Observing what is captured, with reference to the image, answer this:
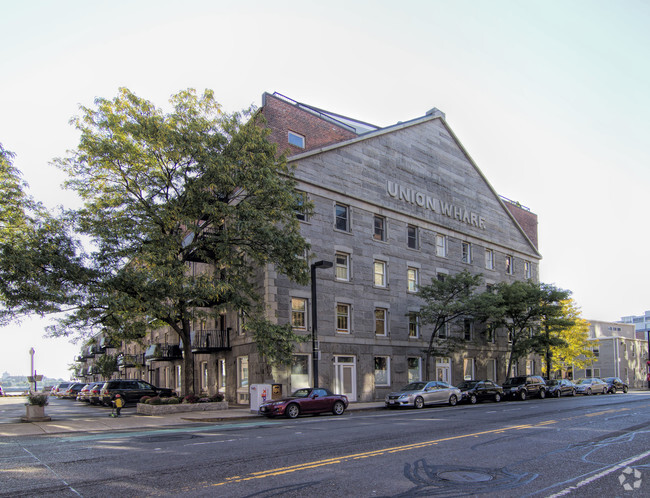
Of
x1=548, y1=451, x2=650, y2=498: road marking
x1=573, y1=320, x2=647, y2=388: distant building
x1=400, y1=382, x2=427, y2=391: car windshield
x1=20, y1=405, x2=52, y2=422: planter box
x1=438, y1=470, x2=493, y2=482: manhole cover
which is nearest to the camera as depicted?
x1=548, y1=451, x2=650, y2=498: road marking

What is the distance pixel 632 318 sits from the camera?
180 meters

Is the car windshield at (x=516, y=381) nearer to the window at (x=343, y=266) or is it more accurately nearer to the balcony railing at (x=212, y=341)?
the window at (x=343, y=266)

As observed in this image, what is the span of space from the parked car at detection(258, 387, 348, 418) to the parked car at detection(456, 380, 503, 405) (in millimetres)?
10113

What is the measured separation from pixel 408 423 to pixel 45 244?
15570 millimetres

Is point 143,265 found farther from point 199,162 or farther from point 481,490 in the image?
point 481,490

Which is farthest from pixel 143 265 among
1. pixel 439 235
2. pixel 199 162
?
pixel 439 235

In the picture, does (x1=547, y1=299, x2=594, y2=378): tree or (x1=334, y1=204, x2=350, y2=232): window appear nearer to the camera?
(x1=334, y1=204, x2=350, y2=232): window

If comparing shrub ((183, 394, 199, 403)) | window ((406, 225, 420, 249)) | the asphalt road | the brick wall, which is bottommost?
shrub ((183, 394, 199, 403))

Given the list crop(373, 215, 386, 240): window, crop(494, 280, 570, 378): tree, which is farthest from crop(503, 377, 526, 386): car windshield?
crop(373, 215, 386, 240): window

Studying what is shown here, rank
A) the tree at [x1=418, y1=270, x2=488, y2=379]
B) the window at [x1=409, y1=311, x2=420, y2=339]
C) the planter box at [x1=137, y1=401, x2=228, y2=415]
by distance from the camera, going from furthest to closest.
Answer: the window at [x1=409, y1=311, x2=420, y2=339]
the tree at [x1=418, y1=270, x2=488, y2=379]
the planter box at [x1=137, y1=401, x2=228, y2=415]

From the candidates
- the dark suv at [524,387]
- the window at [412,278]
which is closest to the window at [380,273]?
the window at [412,278]

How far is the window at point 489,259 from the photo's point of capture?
142ft

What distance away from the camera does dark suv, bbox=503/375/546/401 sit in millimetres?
34156

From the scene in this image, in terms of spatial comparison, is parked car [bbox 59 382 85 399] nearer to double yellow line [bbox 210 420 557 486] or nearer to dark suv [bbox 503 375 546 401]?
dark suv [bbox 503 375 546 401]
